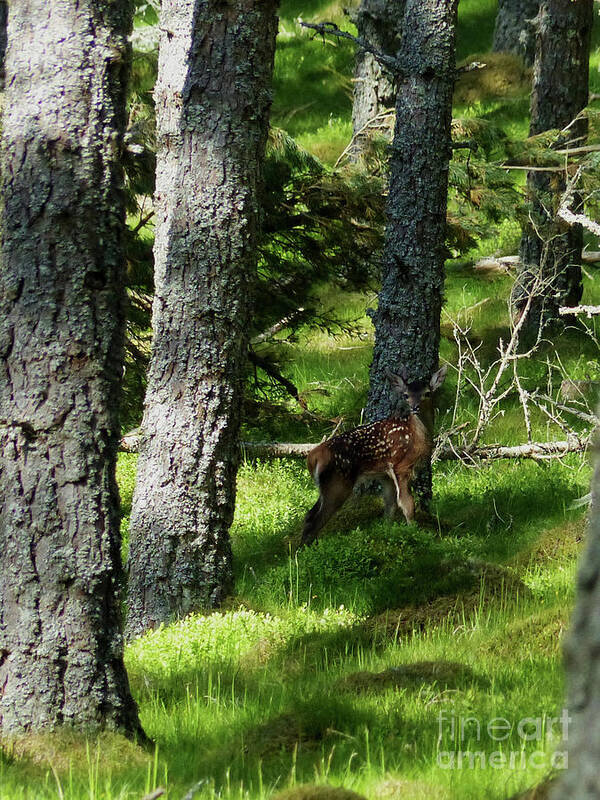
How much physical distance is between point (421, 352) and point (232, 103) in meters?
3.42

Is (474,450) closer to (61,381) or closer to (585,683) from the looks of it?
(61,381)

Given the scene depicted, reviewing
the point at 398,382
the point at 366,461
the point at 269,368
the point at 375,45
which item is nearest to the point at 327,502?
the point at 366,461

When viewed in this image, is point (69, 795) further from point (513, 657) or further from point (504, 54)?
point (504, 54)

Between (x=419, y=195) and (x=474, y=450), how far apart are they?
9.15 ft

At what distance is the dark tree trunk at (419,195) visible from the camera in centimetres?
957

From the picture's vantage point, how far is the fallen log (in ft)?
33.3

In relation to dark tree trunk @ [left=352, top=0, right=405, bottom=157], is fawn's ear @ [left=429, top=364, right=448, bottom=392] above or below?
below

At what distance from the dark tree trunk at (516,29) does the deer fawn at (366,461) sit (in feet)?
57.9

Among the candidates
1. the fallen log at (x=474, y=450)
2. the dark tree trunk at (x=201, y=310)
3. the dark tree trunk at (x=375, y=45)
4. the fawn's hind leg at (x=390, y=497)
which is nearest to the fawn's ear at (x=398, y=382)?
the fawn's hind leg at (x=390, y=497)

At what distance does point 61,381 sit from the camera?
187 inches

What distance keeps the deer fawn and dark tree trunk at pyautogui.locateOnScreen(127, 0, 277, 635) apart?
4.83 feet

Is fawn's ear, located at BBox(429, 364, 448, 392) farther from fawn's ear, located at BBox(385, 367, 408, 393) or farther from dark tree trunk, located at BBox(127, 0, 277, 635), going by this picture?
dark tree trunk, located at BBox(127, 0, 277, 635)

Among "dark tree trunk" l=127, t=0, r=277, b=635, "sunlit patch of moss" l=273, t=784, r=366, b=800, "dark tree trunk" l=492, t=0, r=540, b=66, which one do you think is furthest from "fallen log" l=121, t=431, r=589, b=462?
"dark tree trunk" l=492, t=0, r=540, b=66

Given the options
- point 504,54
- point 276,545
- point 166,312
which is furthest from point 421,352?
point 504,54
